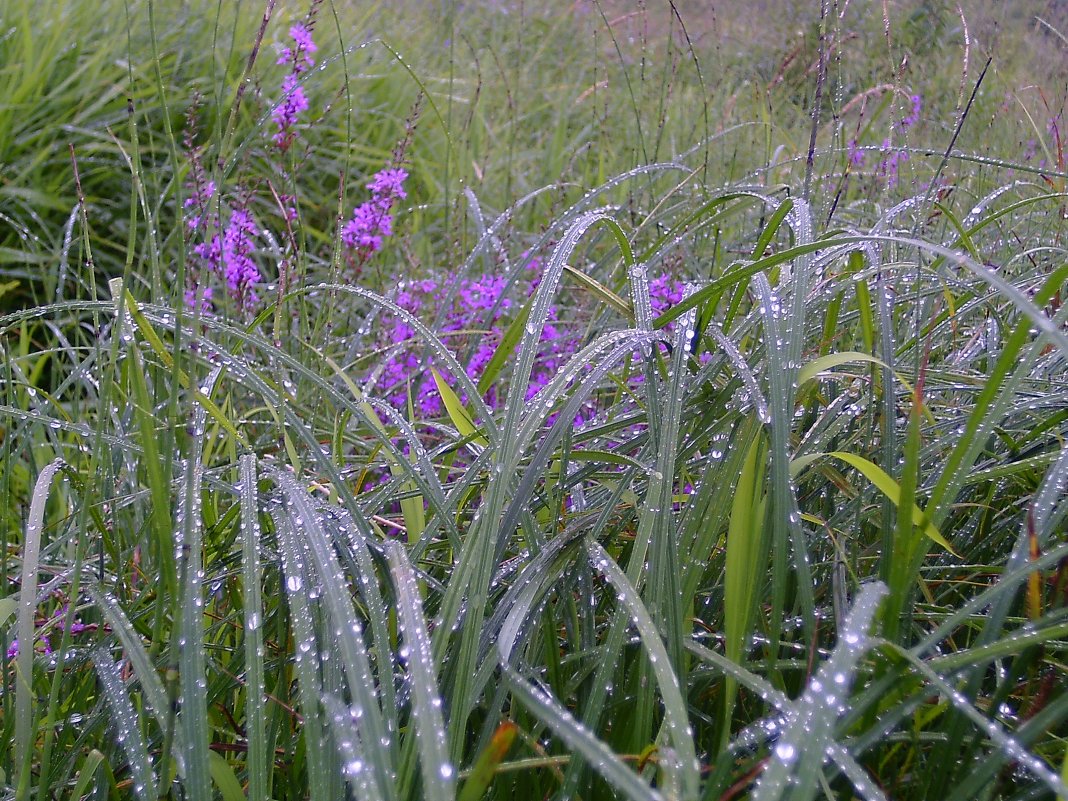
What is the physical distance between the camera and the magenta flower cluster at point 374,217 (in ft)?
5.85

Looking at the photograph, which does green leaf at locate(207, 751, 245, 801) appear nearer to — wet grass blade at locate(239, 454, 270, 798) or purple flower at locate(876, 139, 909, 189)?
wet grass blade at locate(239, 454, 270, 798)

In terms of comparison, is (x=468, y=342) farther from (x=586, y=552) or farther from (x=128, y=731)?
(x=128, y=731)

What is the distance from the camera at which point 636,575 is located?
838 millimetres

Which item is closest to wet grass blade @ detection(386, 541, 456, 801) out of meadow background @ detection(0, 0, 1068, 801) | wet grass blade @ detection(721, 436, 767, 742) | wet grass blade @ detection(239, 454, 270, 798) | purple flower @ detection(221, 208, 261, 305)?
meadow background @ detection(0, 0, 1068, 801)

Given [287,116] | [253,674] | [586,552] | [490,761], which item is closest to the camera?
[490,761]

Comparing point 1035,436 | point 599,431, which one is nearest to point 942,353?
point 1035,436

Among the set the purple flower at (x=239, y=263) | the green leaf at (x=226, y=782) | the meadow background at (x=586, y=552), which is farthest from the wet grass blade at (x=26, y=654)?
the purple flower at (x=239, y=263)

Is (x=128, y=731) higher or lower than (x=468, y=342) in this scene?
lower

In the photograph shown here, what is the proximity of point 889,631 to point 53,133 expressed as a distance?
10.2ft

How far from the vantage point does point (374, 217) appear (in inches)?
72.9

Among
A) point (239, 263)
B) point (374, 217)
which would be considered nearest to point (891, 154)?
point (374, 217)

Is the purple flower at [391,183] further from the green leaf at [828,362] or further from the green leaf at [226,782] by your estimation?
the green leaf at [226,782]

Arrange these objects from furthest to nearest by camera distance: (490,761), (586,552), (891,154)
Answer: (891,154)
(586,552)
(490,761)

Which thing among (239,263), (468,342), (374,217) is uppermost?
(374,217)
